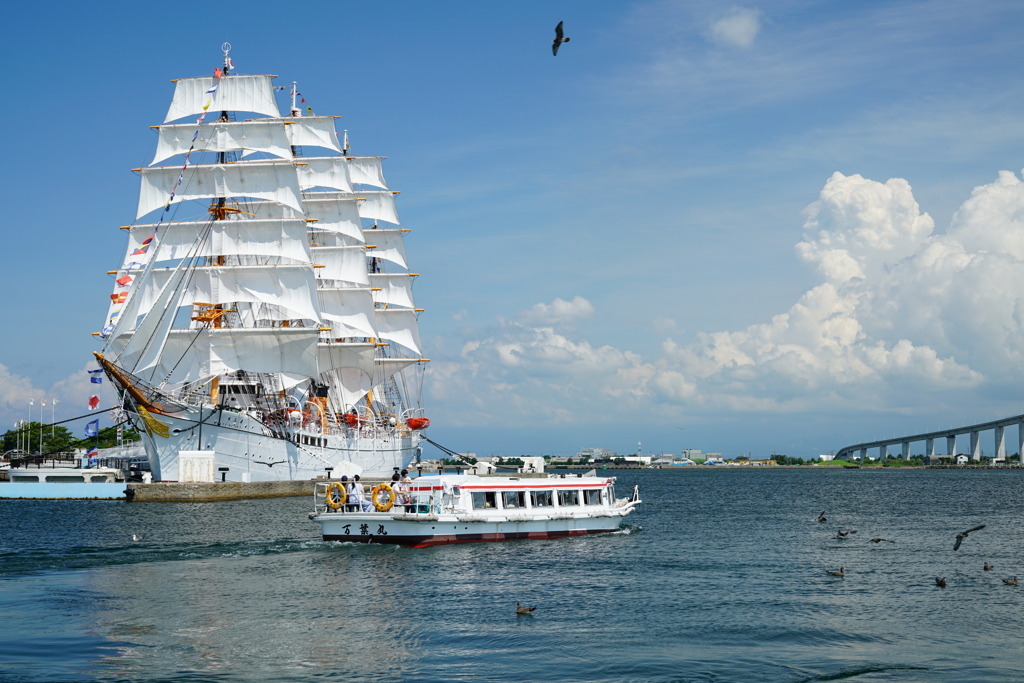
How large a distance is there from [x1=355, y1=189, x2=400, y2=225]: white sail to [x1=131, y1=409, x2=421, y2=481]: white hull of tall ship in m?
35.4

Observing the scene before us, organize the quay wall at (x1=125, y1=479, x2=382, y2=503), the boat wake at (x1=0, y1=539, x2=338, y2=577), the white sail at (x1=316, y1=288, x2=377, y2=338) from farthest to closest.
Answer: the white sail at (x1=316, y1=288, x2=377, y2=338) → the quay wall at (x1=125, y1=479, x2=382, y2=503) → the boat wake at (x1=0, y1=539, x2=338, y2=577)

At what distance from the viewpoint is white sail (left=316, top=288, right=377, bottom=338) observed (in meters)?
101

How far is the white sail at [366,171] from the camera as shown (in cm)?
11669

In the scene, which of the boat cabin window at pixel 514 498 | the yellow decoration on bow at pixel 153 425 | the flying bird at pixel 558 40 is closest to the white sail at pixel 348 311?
the yellow decoration on bow at pixel 153 425

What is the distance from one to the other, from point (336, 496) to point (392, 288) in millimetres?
76872

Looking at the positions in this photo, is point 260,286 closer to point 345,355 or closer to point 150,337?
point 150,337

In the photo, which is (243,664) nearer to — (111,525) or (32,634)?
(32,634)

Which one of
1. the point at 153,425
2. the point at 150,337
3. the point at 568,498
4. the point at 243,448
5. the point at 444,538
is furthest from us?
the point at 243,448

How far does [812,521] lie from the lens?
60.6m

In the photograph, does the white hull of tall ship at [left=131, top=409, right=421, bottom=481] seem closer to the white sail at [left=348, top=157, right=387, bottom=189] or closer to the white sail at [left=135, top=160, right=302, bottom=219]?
the white sail at [left=135, top=160, right=302, bottom=219]

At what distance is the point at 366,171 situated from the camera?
118m

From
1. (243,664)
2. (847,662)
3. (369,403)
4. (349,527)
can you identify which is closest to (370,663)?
(243,664)

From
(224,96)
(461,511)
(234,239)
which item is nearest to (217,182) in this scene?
(234,239)

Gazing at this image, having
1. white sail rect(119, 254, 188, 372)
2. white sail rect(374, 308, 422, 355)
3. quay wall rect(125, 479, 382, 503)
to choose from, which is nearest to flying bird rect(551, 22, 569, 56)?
quay wall rect(125, 479, 382, 503)
